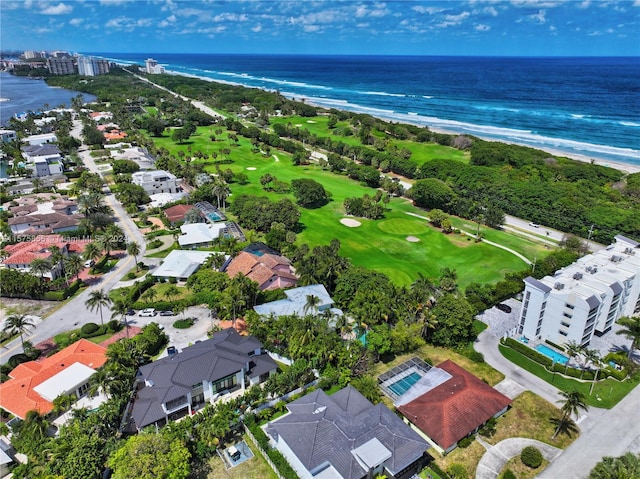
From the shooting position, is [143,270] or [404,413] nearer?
[404,413]

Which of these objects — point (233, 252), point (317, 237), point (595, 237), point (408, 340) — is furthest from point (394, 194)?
Answer: point (408, 340)

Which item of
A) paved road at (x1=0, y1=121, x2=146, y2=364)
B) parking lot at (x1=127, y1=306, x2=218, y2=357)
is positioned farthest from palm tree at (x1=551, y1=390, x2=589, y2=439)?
paved road at (x1=0, y1=121, x2=146, y2=364)

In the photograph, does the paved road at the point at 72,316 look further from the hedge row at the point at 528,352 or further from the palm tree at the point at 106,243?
the hedge row at the point at 528,352

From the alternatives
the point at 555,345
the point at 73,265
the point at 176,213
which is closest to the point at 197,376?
the point at 73,265

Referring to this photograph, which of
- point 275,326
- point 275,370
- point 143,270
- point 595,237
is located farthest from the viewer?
point 595,237

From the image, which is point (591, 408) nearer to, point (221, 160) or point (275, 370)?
point (275, 370)

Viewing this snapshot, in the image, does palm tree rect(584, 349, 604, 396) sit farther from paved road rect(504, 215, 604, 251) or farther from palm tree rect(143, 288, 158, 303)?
palm tree rect(143, 288, 158, 303)
